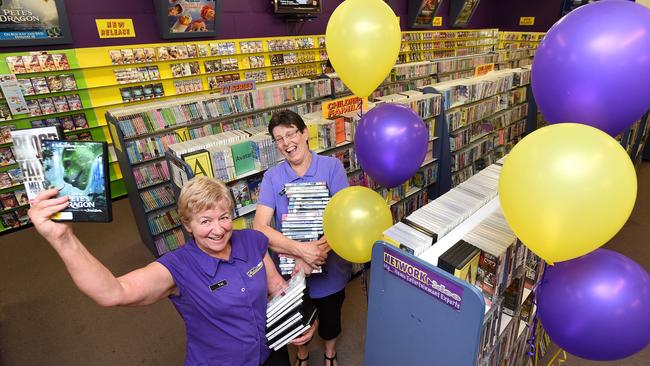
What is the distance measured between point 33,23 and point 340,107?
4411 mm

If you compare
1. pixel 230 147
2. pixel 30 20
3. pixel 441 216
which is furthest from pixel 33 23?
pixel 441 216

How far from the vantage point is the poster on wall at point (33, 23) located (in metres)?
4.38

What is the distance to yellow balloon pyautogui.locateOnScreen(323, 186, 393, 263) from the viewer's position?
5.52ft

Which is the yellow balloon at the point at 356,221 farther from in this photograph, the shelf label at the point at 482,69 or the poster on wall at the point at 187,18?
the poster on wall at the point at 187,18

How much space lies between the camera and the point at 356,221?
66.0 inches

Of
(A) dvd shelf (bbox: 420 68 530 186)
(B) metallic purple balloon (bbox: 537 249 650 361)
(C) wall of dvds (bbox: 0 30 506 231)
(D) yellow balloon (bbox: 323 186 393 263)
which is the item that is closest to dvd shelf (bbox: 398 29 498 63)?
(C) wall of dvds (bbox: 0 30 506 231)

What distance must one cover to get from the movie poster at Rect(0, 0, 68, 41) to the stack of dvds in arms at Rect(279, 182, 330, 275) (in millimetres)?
5004

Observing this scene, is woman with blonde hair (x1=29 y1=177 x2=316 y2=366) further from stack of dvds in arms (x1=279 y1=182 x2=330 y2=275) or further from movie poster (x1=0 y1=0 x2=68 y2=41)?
movie poster (x1=0 y1=0 x2=68 y2=41)

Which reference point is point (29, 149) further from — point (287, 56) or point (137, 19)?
point (287, 56)

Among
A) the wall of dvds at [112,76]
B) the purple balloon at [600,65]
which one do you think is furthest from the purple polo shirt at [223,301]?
the wall of dvds at [112,76]

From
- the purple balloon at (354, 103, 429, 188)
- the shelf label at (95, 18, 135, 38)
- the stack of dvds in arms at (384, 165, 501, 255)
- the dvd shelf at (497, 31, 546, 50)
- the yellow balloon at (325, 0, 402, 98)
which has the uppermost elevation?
the shelf label at (95, 18, 135, 38)

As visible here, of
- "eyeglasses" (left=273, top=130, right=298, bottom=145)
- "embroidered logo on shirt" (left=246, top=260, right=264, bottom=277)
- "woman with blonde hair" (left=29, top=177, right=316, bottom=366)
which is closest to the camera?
"woman with blonde hair" (left=29, top=177, right=316, bottom=366)

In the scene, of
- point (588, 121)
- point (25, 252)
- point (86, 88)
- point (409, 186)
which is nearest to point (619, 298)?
point (588, 121)

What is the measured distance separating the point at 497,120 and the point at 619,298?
15.8ft
